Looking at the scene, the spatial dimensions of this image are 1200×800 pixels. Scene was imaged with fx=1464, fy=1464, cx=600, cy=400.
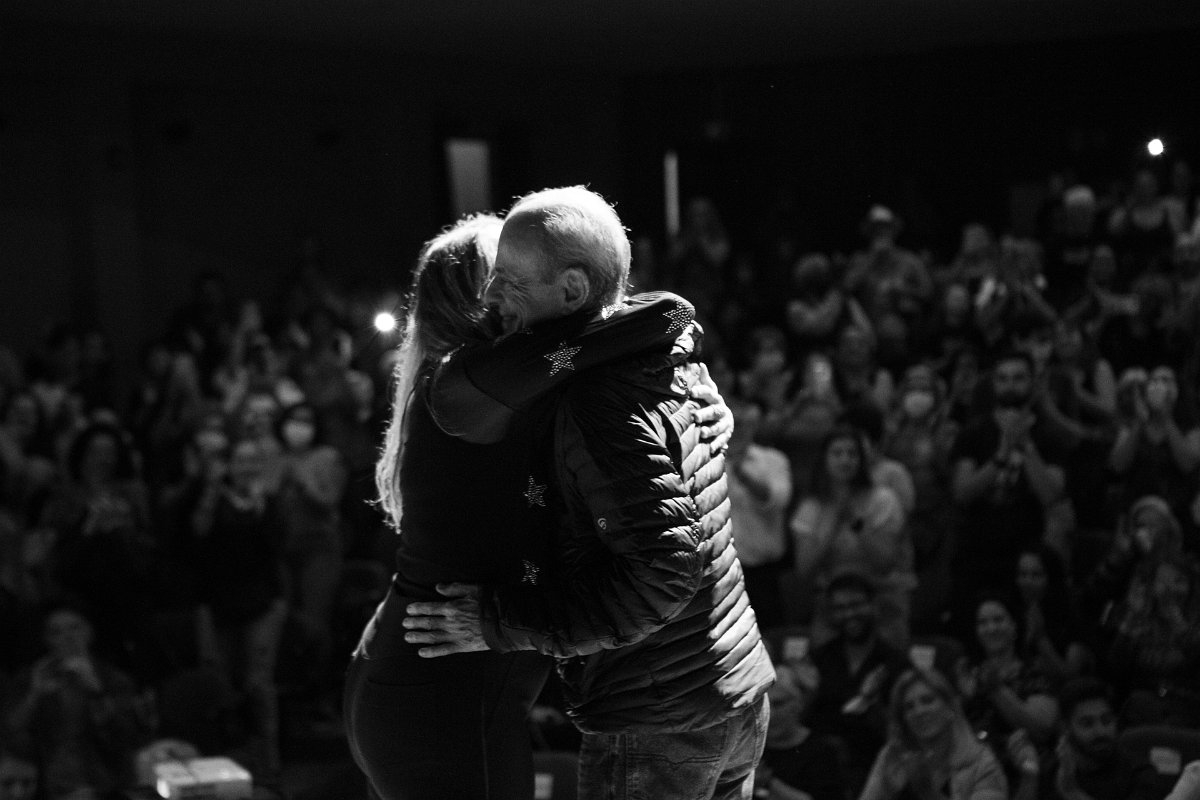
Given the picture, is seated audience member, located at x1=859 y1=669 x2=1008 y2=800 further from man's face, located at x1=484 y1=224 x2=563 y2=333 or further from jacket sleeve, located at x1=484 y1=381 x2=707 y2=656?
man's face, located at x1=484 y1=224 x2=563 y2=333

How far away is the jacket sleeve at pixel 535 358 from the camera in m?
1.38

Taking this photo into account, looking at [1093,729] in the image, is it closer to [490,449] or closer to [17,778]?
[490,449]

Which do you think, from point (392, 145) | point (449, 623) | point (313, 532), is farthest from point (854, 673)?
point (392, 145)

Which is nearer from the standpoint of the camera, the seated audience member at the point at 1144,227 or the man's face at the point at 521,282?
the man's face at the point at 521,282

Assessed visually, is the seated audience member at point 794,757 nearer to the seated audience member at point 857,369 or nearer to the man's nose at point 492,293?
the seated audience member at point 857,369

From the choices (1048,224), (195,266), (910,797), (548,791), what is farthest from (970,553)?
(195,266)

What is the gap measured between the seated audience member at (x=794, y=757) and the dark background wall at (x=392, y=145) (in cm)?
345

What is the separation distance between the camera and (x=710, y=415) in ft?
4.91

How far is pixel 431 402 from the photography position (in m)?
1.46

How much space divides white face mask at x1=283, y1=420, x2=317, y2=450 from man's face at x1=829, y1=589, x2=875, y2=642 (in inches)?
74.4

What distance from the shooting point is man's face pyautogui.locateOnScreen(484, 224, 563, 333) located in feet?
4.60

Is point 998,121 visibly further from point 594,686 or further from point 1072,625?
point 594,686

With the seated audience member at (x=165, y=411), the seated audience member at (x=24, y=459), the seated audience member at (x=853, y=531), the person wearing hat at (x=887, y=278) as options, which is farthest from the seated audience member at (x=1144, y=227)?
the seated audience member at (x=24, y=459)

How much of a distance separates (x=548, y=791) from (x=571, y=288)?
6.50ft
